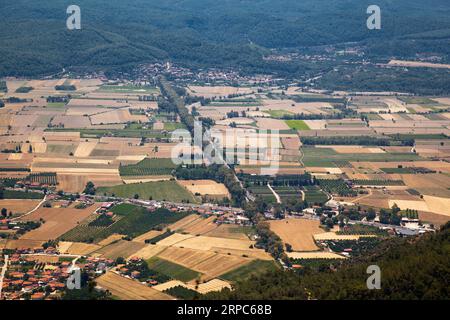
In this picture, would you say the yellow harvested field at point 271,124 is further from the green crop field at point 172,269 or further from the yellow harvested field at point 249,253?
the green crop field at point 172,269

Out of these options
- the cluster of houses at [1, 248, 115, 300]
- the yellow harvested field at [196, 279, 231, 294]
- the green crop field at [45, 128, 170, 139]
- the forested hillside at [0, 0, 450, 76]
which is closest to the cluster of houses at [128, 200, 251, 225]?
the cluster of houses at [1, 248, 115, 300]

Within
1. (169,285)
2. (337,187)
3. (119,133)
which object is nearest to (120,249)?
(169,285)

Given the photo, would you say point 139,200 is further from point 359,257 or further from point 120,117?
point 120,117

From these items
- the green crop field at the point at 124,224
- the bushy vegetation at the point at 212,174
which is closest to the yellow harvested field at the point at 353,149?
the bushy vegetation at the point at 212,174

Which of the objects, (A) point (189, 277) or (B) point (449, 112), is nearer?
(A) point (189, 277)

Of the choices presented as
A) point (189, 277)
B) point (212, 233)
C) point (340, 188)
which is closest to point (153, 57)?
point (340, 188)

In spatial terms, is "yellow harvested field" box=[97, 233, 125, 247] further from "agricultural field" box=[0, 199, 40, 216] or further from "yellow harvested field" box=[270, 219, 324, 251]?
"yellow harvested field" box=[270, 219, 324, 251]
